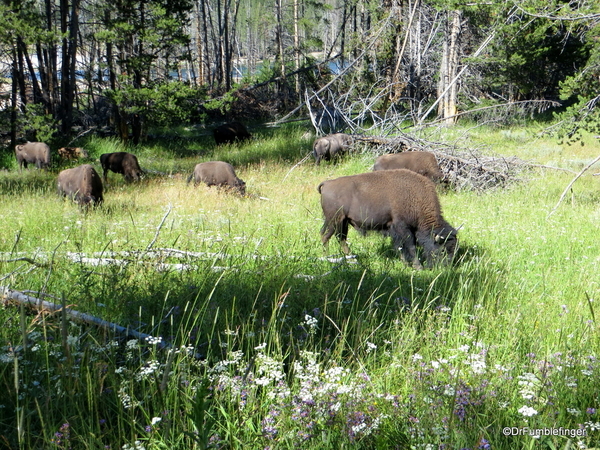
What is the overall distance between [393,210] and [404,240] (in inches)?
17.6

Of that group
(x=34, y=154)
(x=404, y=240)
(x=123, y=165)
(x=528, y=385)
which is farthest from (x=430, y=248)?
(x=34, y=154)

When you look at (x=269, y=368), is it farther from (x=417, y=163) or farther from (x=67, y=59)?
(x=67, y=59)

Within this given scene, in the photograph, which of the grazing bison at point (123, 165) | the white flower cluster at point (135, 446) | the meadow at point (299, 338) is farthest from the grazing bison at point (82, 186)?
the white flower cluster at point (135, 446)

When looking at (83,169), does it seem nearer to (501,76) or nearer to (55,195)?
(55,195)

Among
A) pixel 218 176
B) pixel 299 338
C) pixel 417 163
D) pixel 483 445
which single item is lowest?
pixel 299 338

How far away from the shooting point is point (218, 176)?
14.0 m

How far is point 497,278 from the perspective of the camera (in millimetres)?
5012

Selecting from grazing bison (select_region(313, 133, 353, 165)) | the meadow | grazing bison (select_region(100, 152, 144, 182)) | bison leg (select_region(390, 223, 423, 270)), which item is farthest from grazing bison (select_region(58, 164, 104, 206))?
grazing bison (select_region(313, 133, 353, 165))

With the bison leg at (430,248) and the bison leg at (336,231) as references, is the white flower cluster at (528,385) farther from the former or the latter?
the bison leg at (336,231)

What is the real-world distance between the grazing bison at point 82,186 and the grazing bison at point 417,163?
274 inches

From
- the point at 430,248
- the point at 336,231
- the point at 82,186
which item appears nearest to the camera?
the point at 430,248

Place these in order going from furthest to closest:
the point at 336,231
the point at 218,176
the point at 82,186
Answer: the point at 218,176
the point at 82,186
the point at 336,231

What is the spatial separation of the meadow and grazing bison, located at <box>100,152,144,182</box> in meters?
5.73

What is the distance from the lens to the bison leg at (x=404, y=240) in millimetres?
6957
